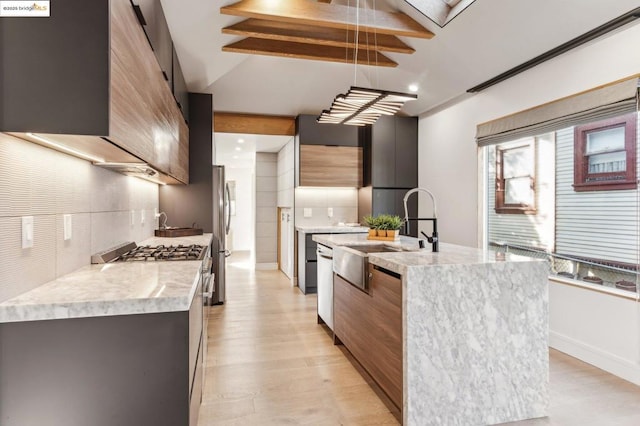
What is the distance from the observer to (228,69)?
4387 mm

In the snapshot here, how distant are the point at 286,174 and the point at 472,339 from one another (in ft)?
15.8

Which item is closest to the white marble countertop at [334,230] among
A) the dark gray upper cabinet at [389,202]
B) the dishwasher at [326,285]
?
the dark gray upper cabinet at [389,202]

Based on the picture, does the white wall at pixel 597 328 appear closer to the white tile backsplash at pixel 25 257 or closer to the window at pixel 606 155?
the window at pixel 606 155

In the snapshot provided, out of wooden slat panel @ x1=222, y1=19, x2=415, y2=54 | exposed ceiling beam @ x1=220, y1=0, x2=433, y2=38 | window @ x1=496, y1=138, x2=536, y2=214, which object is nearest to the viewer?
exposed ceiling beam @ x1=220, y1=0, x2=433, y2=38

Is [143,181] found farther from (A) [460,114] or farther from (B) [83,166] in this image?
(A) [460,114]

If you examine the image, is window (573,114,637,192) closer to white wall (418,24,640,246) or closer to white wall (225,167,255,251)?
white wall (418,24,640,246)

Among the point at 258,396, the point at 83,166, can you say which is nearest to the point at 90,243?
the point at 83,166

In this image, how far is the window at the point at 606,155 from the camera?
2.80 m

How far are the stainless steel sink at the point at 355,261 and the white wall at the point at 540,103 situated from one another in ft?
5.64

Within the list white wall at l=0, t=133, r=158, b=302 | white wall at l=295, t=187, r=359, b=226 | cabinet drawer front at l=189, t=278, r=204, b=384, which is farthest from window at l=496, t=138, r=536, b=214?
white wall at l=0, t=133, r=158, b=302

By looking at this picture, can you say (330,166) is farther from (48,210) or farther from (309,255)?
(48,210)

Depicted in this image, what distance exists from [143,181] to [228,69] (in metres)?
1.79

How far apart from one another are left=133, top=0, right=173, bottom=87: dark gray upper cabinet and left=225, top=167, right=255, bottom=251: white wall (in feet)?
23.0

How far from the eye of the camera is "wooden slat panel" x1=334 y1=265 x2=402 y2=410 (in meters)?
2.07
